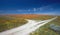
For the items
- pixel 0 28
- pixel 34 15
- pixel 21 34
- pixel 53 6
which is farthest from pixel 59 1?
pixel 0 28

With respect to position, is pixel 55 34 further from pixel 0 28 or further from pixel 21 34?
pixel 0 28

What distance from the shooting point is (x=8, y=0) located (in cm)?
245

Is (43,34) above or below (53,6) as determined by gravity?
below

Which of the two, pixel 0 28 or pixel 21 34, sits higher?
pixel 0 28

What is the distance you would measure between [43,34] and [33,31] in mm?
220

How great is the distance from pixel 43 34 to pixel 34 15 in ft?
1.47

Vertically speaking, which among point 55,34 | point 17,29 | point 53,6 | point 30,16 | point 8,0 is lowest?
point 55,34

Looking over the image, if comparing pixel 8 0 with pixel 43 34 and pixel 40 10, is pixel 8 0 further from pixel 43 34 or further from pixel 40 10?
pixel 43 34

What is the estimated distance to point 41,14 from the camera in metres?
2.54

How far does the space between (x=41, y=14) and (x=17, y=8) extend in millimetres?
531

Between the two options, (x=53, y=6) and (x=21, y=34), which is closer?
(x=21, y=34)

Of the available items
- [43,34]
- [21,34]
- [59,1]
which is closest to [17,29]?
[21,34]

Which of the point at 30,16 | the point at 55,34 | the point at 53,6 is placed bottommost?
the point at 55,34

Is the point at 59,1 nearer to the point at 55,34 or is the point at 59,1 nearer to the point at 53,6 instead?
the point at 53,6
